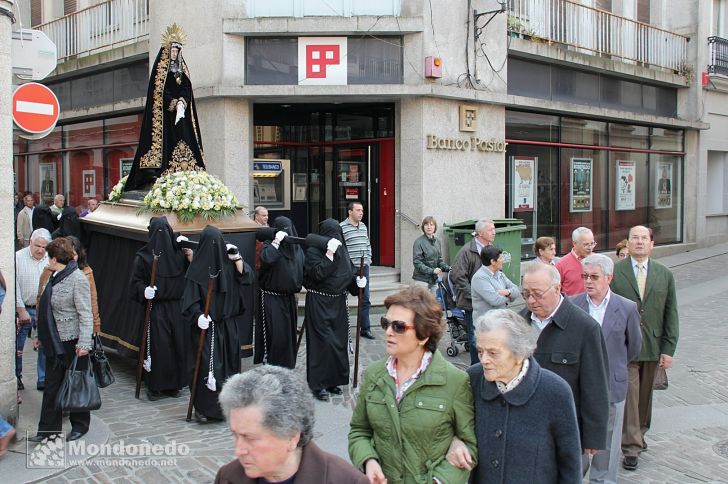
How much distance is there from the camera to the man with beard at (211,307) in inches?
287

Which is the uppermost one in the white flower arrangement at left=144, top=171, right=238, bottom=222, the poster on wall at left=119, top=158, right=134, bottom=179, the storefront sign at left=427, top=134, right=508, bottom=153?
the storefront sign at left=427, top=134, right=508, bottom=153

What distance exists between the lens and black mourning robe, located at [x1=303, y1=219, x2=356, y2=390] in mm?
8156

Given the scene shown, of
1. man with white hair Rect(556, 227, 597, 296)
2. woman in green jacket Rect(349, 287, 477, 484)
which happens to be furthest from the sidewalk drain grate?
woman in green jacket Rect(349, 287, 477, 484)

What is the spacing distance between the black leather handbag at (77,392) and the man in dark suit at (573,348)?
383 centimetres

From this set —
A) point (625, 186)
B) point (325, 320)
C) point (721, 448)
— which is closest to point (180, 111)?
point (325, 320)

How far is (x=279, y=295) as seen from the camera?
8.67 m

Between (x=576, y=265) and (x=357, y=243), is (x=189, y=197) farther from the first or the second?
(x=576, y=265)

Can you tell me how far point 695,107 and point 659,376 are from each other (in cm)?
1747

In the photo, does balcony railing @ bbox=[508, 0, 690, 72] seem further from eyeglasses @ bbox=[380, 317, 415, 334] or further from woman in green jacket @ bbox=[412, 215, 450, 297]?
eyeglasses @ bbox=[380, 317, 415, 334]

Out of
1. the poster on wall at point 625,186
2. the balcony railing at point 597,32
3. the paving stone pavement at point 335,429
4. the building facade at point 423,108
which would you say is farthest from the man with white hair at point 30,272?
the poster on wall at point 625,186

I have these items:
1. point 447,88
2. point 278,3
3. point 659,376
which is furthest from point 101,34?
point 659,376

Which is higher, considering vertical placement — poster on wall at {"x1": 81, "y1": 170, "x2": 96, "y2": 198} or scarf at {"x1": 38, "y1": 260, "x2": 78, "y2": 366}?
poster on wall at {"x1": 81, "y1": 170, "x2": 96, "y2": 198}

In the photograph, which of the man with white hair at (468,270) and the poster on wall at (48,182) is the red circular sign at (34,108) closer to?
the man with white hair at (468,270)

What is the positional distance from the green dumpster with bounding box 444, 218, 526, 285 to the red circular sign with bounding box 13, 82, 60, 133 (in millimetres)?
7875
